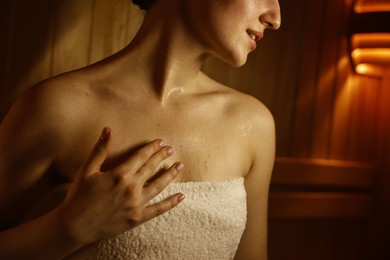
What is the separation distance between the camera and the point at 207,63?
1.93 meters

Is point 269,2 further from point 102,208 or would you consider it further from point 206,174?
point 102,208

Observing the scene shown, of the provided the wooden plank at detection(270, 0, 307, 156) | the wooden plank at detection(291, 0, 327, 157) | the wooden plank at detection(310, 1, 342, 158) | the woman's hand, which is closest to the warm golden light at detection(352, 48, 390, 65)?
the wooden plank at detection(310, 1, 342, 158)

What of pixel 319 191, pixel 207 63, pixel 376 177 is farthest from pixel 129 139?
pixel 376 177

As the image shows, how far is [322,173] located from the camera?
232cm

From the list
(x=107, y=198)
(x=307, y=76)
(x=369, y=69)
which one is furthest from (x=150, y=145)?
(x=369, y=69)

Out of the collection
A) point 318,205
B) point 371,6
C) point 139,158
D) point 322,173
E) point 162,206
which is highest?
point 371,6

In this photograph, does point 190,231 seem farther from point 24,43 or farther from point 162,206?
A: point 24,43

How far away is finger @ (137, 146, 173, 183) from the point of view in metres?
1.05

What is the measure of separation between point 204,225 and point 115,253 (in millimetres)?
240

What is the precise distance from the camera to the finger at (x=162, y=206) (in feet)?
3.49

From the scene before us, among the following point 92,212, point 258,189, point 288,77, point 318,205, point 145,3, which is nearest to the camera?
point 92,212

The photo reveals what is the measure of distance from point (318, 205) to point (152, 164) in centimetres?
147

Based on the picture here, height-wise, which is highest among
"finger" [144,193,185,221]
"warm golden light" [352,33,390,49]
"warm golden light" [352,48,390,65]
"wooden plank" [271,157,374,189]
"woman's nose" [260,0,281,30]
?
"woman's nose" [260,0,281,30]

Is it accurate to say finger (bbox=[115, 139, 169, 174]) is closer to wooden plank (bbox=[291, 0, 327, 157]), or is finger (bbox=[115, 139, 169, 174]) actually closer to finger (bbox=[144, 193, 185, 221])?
finger (bbox=[144, 193, 185, 221])
